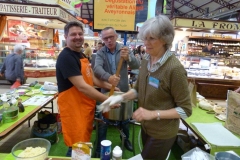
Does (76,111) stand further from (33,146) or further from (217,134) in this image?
(217,134)

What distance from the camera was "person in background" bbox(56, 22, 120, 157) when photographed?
1.60m

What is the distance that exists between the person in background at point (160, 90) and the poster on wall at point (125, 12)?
2.76 ft

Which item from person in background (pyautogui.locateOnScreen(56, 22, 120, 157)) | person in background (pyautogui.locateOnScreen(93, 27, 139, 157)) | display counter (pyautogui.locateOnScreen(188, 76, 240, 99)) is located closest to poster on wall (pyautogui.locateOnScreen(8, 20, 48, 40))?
person in background (pyautogui.locateOnScreen(93, 27, 139, 157))

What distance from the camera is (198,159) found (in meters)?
0.98

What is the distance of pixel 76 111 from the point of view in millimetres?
1733

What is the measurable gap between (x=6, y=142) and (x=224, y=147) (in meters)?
3.31

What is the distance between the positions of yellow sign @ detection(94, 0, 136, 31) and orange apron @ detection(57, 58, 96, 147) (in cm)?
60

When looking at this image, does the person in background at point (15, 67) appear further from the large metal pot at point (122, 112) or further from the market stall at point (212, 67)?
the market stall at point (212, 67)

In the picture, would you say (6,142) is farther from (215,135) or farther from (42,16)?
(42,16)

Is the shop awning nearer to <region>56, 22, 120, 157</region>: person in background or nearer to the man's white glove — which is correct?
<region>56, 22, 120, 157</region>: person in background

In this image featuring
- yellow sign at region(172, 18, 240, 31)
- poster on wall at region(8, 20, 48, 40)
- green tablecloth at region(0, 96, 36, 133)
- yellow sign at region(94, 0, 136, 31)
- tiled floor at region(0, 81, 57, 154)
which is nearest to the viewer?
green tablecloth at region(0, 96, 36, 133)

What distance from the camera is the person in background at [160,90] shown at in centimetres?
109

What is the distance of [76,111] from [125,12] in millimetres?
1238

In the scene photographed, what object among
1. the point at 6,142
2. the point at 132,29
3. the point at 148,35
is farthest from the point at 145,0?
the point at 6,142
